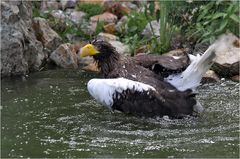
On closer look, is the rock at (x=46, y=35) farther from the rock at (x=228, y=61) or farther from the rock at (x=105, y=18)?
the rock at (x=228, y=61)

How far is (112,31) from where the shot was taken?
11.8 metres

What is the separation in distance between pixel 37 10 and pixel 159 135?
5437 millimetres

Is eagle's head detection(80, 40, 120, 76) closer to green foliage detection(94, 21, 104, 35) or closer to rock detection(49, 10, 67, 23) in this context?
green foliage detection(94, 21, 104, 35)

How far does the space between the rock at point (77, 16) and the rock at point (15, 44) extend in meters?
2.03

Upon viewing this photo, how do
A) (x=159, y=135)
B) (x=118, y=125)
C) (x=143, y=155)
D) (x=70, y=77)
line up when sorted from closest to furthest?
(x=143, y=155), (x=159, y=135), (x=118, y=125), (x=70, y=77)

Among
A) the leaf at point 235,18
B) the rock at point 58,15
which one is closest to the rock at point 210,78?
the leaf at point 235,18

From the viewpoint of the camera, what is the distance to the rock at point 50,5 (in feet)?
41.2

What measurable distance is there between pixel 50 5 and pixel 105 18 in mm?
1174

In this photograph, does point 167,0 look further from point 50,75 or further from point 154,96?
point 154,96

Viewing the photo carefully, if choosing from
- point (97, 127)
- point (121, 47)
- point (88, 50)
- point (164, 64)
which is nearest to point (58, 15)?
point (121, 47)

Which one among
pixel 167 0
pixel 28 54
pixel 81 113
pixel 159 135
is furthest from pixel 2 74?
pixel 159 135

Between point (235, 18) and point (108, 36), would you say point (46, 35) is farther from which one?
point (235, 18)

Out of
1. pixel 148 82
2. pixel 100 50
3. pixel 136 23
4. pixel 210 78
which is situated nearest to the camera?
pixel 148 82

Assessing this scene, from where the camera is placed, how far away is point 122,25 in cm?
1179
